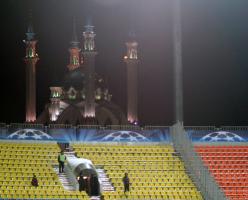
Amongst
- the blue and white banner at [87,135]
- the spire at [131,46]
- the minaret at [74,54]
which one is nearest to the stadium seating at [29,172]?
the blue and white banner at [87,135]

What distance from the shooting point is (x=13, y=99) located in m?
53.3

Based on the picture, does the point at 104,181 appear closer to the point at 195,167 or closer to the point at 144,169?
the point at 144,169

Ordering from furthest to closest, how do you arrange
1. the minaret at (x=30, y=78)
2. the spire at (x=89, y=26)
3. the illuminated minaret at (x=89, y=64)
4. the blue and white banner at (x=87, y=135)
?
the illuminated minaret at (x=89, y=64)
the minaret at (x=30, y=78)
the spire at (x=89, y=26)
the blue and white banner at (x=87, y=135)

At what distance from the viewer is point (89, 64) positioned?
58.2 m

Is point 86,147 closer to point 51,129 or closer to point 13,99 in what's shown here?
point 51,129

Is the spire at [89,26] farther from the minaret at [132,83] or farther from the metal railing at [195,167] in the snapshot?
the metal railing at [195,167]

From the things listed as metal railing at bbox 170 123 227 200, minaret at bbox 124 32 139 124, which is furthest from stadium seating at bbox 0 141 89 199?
minaret at bbox 124 32 139 124

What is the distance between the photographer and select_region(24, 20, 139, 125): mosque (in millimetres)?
57156

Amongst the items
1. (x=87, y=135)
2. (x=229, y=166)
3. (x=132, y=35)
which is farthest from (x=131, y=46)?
(x=229, y=166)

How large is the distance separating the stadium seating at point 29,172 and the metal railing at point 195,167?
4616 millimetres

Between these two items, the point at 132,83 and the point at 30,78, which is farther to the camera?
the point at 132,83

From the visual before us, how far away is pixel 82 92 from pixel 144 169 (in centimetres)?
4015

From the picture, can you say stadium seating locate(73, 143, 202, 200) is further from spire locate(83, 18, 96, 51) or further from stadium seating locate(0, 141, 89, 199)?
spire locate(83, 18, 96, 51)

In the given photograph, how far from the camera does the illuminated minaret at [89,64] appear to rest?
57.1 m
